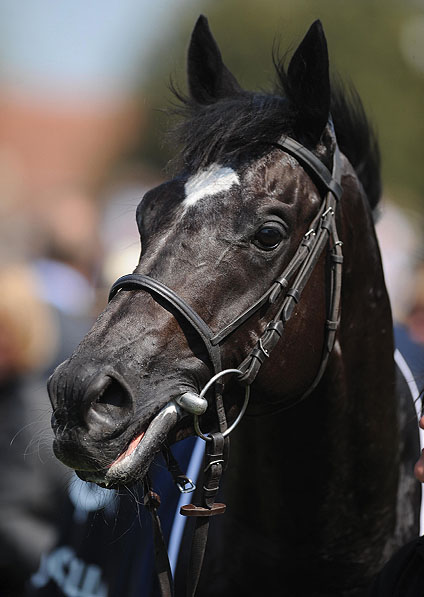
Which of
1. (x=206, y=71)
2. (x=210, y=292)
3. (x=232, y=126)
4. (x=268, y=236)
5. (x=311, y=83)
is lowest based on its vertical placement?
(x=210, y=292)

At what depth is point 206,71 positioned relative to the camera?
9.14ft

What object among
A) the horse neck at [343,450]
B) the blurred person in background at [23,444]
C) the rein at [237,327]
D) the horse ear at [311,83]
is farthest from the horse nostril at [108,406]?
the blurred person in background at [23,444]

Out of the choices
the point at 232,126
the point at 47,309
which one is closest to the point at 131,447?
the point at 232,126

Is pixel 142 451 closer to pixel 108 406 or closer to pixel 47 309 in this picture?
pixel 108 406

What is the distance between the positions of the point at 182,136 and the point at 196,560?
140cm

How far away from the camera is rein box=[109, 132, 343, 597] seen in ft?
6.72

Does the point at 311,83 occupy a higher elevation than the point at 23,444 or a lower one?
higher

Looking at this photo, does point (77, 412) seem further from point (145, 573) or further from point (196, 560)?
point (145, 573)

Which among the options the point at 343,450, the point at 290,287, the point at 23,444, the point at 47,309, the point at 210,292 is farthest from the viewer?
the point at 47,309

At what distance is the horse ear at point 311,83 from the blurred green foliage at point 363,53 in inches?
376

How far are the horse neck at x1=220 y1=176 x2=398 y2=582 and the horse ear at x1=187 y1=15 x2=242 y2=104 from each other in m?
0.69

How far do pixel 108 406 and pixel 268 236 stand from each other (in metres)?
0.72

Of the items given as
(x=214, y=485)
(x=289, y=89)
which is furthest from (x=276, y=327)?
(x=289, y=89)

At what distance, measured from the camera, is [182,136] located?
8.23 feet
